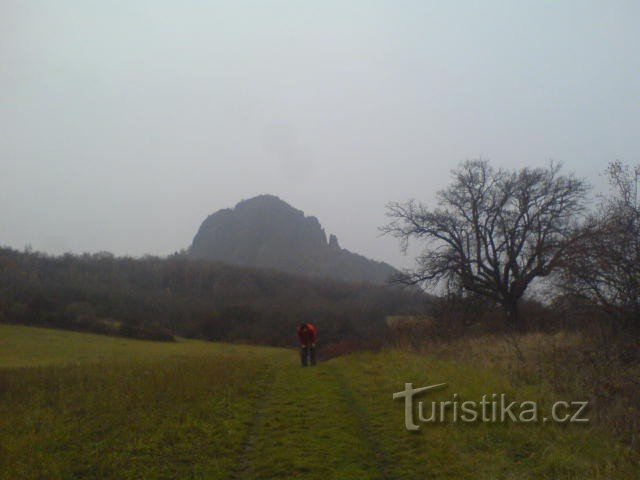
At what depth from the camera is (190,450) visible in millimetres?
8844

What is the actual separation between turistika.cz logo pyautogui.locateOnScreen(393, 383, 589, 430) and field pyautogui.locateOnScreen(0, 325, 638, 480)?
0.28 meters

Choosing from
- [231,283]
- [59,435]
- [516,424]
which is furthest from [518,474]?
[231,283]

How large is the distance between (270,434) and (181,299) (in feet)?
309

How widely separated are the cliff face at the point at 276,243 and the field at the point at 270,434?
5506 inches

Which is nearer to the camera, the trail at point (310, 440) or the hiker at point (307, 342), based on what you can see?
the trail at point (310, 440)

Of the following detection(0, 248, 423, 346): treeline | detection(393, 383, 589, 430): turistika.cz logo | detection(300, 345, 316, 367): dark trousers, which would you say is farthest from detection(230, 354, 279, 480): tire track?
detection(0, 248, 423, 346): treeline

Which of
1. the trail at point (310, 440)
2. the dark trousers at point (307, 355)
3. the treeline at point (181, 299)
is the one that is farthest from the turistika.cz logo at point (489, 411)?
the treeline at point (181, 299)

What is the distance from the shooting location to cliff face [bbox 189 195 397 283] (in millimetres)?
159125

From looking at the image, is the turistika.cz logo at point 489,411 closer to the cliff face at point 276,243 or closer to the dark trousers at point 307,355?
the dark trousers at point 307,355

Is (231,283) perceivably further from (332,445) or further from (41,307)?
(332,445)

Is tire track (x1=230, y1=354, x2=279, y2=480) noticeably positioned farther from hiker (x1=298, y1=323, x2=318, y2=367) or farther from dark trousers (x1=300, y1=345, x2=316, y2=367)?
hiker (x1=298, y1=323, x2=318, y2=367)

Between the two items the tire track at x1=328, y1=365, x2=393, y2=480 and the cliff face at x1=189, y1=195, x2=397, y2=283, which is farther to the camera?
the cliff face at x1=189, y1=195, x2=397, y2=283

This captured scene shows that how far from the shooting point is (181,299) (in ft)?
332

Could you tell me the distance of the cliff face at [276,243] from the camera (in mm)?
159125
